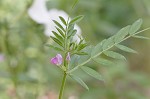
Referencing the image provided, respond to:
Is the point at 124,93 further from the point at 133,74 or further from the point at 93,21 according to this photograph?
the point at 93,21

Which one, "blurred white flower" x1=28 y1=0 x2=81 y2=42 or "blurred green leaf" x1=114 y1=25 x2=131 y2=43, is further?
"blurred white flower" x1=28 y1=0 x2=81 y2=42

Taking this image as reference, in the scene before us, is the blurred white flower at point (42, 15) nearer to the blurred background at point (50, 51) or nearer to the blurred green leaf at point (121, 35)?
the blurred background at point (50, 51)

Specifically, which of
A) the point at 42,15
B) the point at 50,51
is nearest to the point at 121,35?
the point at 42,15

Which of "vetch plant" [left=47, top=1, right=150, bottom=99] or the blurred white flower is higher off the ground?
the blurred white flower

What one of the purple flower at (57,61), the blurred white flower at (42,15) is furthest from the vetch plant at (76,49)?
the blurred white flower at (42,15)

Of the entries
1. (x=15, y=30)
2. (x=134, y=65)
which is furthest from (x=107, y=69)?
(x=134, y=65)

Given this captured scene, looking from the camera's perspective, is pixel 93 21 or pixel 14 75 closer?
pixel 14 75

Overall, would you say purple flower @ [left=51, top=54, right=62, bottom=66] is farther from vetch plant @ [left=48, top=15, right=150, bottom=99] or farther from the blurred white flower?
the blurred white flower

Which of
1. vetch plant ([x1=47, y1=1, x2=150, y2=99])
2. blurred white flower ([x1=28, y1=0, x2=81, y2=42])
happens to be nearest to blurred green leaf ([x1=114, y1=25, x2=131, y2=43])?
vetch plant ([x1=47, y1=1, x2=150, y2=99])
